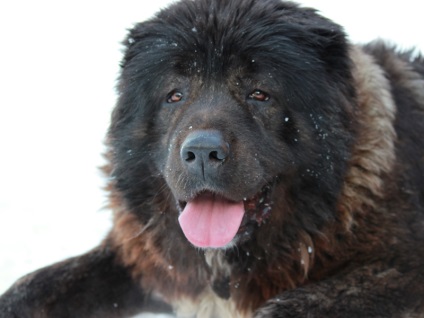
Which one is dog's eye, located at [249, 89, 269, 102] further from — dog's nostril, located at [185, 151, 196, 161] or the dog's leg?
the dog's leg

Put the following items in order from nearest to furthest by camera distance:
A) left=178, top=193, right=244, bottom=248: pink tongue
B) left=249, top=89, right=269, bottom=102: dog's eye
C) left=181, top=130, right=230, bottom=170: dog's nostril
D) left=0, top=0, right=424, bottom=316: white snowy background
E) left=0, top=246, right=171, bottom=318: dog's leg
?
left=181, top=130, right=230, bottom=170: dog's nostril, left=178, top=193, right=244, bottom=248: pink tongue, left=249, top=89, right=269, bottom=102: dog's eye, left=0, top=246, right=171, bottom=318: dog's leg, left=0, top=0, right=424, bottom=316: white snowy background

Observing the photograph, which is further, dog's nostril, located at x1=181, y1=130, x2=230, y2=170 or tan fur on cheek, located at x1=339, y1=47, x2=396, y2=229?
tan fur on cheek, located at x1=339, y1=47, x2=396, y2=229

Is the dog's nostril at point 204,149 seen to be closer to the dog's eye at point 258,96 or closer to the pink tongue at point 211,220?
the pink tongue at point 211,220

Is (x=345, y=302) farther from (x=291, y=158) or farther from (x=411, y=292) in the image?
(x=291, y=158)

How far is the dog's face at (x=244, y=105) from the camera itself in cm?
365

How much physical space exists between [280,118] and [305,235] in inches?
25.9

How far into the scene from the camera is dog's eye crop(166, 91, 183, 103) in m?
3.93

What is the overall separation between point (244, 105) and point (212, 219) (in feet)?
2.02

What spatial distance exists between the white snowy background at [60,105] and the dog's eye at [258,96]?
104 cm

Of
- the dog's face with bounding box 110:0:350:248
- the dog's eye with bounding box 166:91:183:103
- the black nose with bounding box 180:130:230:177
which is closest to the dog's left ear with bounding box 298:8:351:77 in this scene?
the dog's face with bounding box 110:0:350:248

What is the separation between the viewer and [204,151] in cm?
341

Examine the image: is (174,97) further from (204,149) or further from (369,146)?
(369,146)

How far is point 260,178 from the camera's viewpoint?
3.63 meters

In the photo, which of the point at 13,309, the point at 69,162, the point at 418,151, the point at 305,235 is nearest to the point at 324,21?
the point at 418,151
